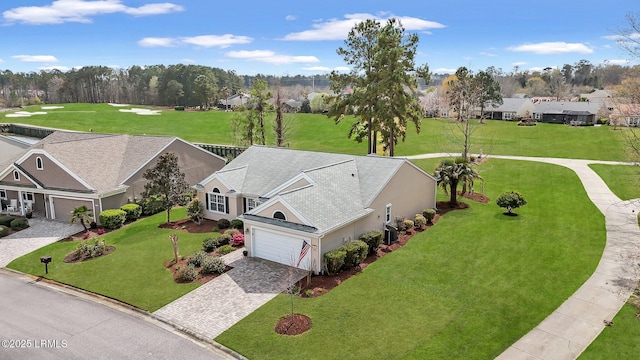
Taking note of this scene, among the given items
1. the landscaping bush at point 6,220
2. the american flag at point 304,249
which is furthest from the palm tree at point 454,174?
the landscaping bush at point 6,220

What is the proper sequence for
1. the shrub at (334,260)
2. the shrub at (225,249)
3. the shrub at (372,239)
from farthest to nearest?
the shrub at (225,249) → the shrub at (372,239) → the shrub at (334,260)

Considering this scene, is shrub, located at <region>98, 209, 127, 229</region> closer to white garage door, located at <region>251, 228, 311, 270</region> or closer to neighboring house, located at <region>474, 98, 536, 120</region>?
white garage door, located at <region>251, 228, 311, 270</region>

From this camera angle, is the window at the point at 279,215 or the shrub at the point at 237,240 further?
the shrub at the point at 237,240

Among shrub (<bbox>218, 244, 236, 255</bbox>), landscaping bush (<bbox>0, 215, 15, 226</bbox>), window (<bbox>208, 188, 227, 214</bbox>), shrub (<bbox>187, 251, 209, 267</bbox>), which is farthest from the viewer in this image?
window (<bbox>208, 188, 227, 214</bbox>)

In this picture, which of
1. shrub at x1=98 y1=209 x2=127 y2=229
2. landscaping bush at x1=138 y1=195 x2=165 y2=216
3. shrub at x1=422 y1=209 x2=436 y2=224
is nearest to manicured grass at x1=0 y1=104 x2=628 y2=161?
shrub at x1=422 y1=209 x2=436 y2=224

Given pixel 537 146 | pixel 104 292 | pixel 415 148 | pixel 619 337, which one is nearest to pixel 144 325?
pixel 104 292

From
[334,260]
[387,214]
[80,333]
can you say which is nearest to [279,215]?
[334,260]

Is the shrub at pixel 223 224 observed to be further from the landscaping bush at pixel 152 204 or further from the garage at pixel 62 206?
the garage at pixel 62 206
